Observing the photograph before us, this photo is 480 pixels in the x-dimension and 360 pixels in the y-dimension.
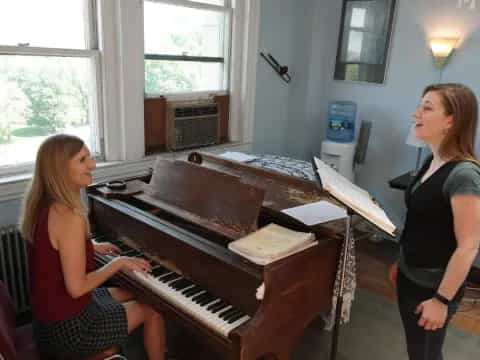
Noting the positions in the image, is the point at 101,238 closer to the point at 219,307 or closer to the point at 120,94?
the point at 219,307

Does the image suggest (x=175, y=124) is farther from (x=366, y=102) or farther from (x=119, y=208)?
(x=366, y=102)

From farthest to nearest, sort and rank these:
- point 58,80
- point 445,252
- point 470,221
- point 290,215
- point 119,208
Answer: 1. point 58,80
2. point 119,208
3. point 290,215
4. point 445,252
5. point 470,221

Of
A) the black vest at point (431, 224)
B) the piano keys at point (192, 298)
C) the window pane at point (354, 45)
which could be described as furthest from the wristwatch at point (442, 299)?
the window pane at point (354, 45)

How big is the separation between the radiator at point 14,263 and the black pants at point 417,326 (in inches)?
76.3

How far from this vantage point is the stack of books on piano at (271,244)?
1.42 meters

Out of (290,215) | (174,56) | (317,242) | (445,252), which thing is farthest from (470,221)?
(174,56)

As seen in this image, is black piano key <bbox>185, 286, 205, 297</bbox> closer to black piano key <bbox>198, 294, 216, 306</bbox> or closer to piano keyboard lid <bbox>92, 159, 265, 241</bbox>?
black piano key <bbox>198, 294, 216, 306</bbox>

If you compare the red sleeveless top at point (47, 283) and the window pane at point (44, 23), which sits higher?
the window pane at point (44, 23)

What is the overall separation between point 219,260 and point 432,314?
0.72 m

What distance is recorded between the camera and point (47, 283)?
4.99 ft

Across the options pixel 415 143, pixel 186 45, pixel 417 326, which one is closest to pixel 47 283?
pixel 417 326

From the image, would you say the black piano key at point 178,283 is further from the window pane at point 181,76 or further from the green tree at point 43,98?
the window pane at point 181,76

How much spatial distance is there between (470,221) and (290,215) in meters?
0.68

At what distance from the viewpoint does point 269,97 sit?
3932mm
